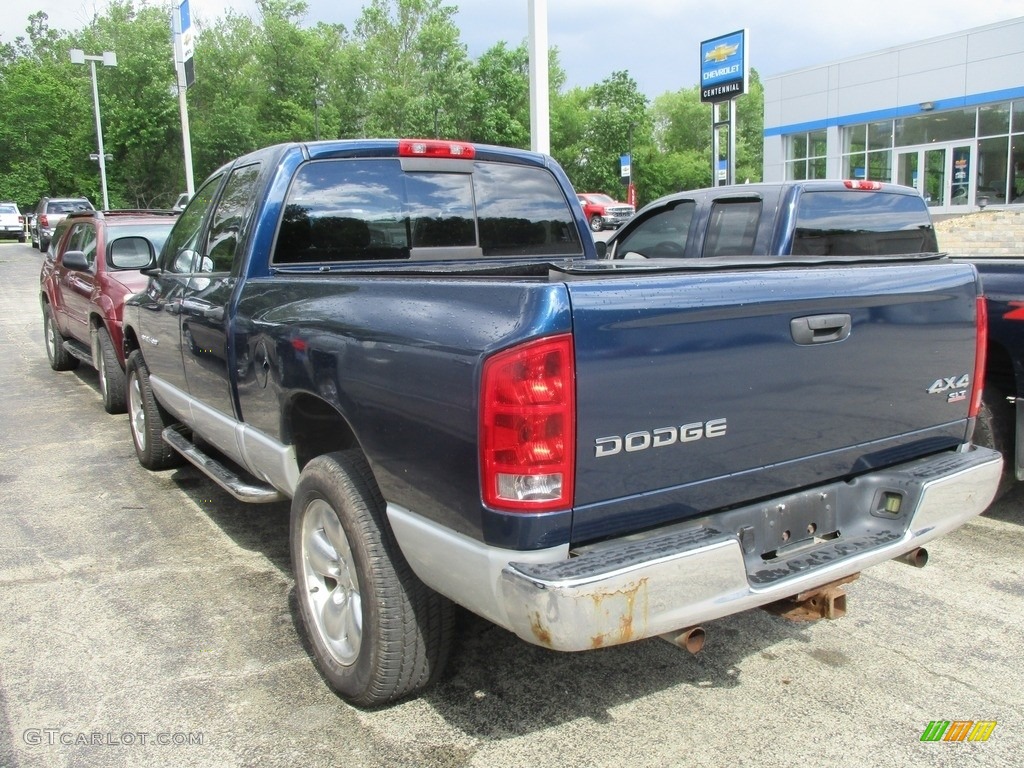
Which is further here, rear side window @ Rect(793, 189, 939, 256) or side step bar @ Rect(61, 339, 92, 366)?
side step bar @ Rect(61, 339, 92, 366)

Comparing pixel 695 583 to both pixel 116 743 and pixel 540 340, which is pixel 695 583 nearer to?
pixel 540 340

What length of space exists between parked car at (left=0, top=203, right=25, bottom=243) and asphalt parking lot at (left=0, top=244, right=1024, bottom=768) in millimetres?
44606

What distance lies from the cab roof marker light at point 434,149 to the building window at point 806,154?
29561 millimetres

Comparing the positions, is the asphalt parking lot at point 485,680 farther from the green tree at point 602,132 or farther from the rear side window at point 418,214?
the green tree at point 602,132

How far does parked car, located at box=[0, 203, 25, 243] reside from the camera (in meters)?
42.5

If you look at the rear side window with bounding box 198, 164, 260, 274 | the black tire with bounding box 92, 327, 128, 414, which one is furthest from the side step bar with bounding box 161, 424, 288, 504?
the black tire with bounding box 92, 327, 128, 414

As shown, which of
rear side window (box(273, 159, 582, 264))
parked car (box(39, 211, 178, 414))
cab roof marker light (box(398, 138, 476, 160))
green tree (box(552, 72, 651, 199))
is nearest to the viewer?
rear side window (box(273, 159, 582, 264))

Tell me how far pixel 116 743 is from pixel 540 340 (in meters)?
2.05

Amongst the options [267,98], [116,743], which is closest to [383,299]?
[116,743]

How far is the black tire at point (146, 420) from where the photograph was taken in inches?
227

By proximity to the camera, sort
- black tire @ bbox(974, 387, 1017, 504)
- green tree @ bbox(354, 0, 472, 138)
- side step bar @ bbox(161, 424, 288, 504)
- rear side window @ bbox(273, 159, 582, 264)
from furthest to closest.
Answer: green tree @ bbox(354, 0, 472, 138), black tire @ bbox(974, 387, 1017, 504), rear side window @ bbox(273, 159, 582, 264), side step bar @ bbox(161, 424, 288, 504)

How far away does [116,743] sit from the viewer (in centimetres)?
290

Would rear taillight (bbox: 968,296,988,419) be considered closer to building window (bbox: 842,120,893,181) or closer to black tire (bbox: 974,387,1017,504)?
black tire (bbox: 974,387,1017,504)

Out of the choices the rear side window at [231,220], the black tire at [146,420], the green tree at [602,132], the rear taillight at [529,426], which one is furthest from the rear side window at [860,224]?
the green tree at [602,132]
